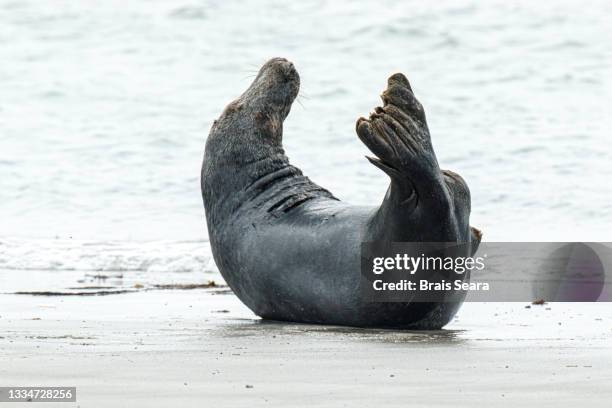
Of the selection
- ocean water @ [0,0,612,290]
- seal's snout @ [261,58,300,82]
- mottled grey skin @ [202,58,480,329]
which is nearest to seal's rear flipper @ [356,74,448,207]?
mottled grey skin @ [202,58,480,329]

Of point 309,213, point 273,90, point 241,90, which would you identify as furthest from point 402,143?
point 241,90

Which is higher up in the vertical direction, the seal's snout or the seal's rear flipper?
the seal's snout

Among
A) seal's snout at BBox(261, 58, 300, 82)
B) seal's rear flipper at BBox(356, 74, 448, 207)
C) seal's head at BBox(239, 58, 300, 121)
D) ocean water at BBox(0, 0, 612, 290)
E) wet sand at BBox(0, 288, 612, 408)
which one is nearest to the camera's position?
wet sand at BBox(0, 288, 612, 408)

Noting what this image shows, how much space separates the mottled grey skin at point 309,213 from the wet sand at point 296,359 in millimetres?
173

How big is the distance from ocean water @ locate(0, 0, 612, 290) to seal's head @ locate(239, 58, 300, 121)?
2474 mm

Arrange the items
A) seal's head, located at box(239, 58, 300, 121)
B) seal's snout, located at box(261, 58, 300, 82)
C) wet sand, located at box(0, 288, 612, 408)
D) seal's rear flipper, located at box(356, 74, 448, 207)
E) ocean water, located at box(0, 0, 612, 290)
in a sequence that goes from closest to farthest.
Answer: wet sand, located at box(0, 288, 612, 408) → seal's rear flipper, located at box(356, 74, 448, 207) → seal's head, located at box(239, 58, 300, 121) → seal's snout, located at box(261, 58, 300, 82) → ocean water, located at box(0, 0, 612, 290)

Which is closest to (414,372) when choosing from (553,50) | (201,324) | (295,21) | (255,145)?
(201,324)

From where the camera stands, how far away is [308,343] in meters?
5.73

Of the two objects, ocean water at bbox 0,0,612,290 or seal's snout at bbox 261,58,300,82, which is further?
ocean water at bbox 0,0,612,290

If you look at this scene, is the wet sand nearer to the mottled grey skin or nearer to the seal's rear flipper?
the mottled grey skin

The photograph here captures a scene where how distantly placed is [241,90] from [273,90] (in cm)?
1513

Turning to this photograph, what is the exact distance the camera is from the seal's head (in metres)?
8.00

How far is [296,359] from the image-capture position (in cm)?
508

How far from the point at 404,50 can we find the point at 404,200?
19.1 m
